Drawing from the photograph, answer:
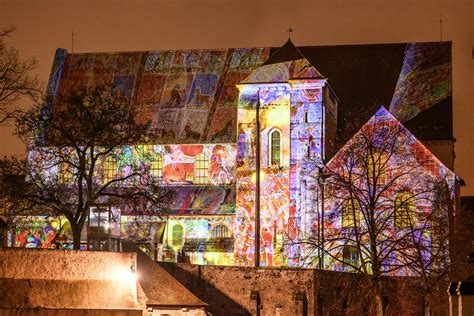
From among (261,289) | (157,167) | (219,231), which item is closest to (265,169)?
(219,231)

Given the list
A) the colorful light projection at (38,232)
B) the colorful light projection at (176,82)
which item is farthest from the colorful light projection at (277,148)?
the colorful light projection at (38,232)

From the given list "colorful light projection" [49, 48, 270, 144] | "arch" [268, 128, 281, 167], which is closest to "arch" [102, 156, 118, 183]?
"colorful light projection" [49, 48, 270, 144]

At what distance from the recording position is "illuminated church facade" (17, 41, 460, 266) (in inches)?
3393

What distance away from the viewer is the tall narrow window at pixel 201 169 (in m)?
94.9

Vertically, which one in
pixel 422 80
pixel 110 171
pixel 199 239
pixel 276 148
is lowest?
pixel 199 239

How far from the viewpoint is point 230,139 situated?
94562 millimetres

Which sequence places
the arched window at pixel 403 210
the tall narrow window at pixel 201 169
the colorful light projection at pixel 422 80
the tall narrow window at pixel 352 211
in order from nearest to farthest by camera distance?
the arched window at pixel 403 210, the tall narrow window at pixel 352 211, the colorful light projection at pixel 422 80, the tall narrow window at pixel 201 169

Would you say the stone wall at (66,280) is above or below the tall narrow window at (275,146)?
below

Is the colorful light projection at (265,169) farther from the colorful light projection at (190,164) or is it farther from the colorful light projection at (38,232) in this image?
the colorful light projection at (38,232)

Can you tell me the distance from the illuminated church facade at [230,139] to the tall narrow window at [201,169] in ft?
0.23

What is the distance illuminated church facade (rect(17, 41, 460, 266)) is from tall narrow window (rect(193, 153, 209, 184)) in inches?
2.8

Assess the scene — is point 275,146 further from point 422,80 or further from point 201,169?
point 422,80

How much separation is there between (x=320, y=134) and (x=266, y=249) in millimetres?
8140

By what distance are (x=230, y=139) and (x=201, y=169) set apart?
300 centimetres
